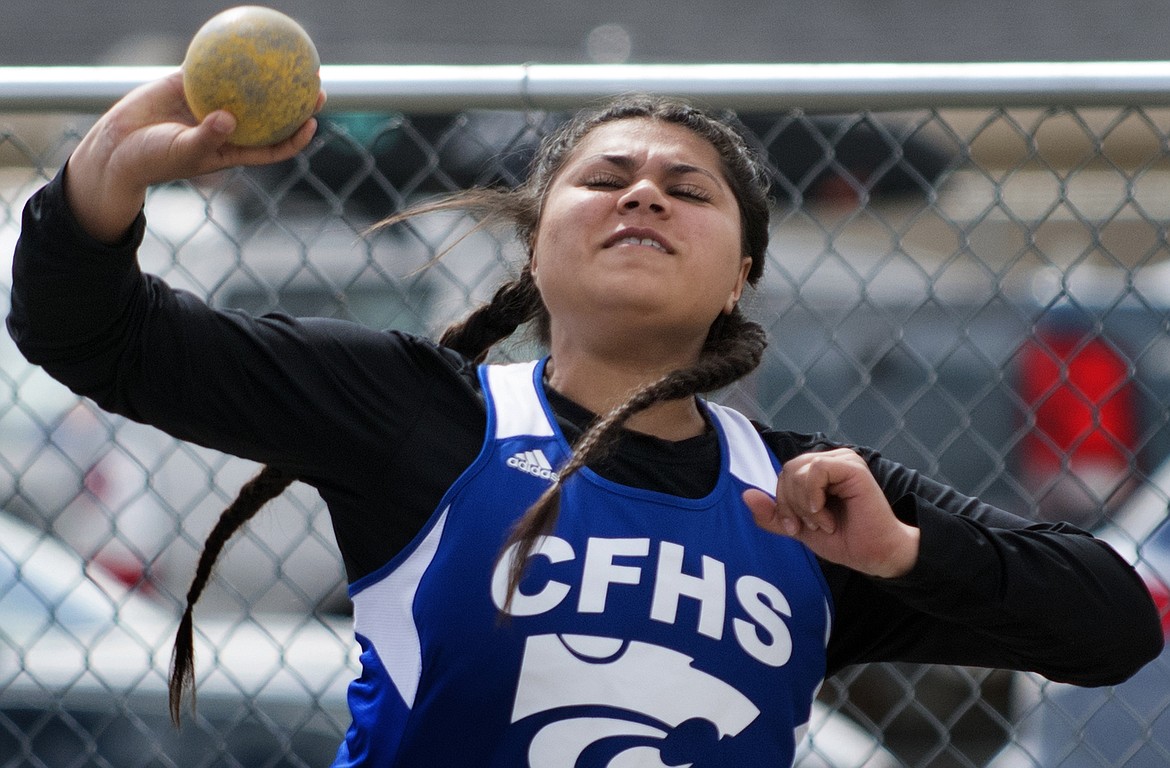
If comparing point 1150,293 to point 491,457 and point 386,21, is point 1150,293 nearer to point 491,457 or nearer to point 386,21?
point 491,457

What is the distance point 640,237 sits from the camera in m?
1.65

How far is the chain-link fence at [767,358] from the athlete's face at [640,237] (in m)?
0.24

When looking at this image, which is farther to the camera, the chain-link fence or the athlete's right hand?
the chain-link fence

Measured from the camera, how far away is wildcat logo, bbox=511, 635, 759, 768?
146cm

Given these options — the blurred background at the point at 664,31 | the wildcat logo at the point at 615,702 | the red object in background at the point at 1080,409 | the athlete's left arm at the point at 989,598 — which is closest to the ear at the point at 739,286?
the athlete's left arm at the point at 989,598

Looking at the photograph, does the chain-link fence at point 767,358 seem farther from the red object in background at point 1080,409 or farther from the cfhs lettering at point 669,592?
the cfhs lettering at point 669,592

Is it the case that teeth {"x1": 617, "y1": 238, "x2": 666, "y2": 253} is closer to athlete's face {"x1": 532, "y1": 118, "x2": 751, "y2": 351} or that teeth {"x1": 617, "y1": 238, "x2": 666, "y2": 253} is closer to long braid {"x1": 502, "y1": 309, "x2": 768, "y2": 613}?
athlete's face {"x1": 532, "y1": 118, "x2": 751, "y2": 351}

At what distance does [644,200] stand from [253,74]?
0.51 metres

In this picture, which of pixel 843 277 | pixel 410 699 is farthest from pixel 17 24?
pixel 410 699

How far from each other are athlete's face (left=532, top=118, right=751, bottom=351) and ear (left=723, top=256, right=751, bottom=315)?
2cm

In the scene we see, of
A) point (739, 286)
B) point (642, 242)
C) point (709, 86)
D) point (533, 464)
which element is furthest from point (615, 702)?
point (709, 86)

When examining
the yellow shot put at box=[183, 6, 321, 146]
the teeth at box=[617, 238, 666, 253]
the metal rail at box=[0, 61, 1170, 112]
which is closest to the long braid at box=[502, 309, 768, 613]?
the teeth at box=[617, 238, 666, 253]

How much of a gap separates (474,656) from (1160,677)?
205 centimetres

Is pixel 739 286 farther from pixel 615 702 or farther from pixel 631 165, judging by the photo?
pixel 615 702
